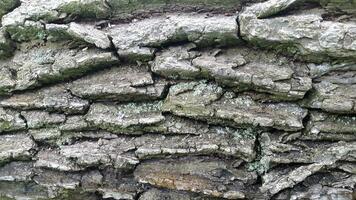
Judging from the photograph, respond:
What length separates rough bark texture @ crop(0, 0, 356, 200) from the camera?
7230mm

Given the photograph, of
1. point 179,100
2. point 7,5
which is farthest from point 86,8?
point 179,100

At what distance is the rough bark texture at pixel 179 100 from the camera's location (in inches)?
285

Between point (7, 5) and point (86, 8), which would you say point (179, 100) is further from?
point (7, 5)

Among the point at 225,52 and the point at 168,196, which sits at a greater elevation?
the point at 225,52

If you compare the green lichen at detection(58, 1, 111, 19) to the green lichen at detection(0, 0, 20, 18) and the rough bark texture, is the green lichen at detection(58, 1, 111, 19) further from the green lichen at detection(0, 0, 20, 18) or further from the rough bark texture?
Answer: the green lichen at detection(0, 0, 20, 18)

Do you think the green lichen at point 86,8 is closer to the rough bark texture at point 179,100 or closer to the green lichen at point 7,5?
the rough bark texture at point 179,100

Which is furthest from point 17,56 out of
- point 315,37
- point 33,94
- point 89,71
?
point 315,37

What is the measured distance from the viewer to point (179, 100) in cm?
787

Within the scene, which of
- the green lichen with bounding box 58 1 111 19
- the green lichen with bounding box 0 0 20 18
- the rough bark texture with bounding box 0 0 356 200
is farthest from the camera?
the green lichen with bounding box 0 0 20 18

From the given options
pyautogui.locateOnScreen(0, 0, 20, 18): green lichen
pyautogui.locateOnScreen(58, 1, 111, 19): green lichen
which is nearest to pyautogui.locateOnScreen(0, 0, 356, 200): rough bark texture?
pyautogui.locateOnScreen(58, 1, 111, 19): green lichen

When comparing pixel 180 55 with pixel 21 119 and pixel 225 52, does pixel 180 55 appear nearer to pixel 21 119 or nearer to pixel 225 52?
pixel 225 52

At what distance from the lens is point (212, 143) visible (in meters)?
7.57

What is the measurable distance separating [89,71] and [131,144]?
1874 millimetres

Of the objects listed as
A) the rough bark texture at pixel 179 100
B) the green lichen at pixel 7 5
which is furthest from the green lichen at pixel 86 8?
the green lichen at pixel 7 5
